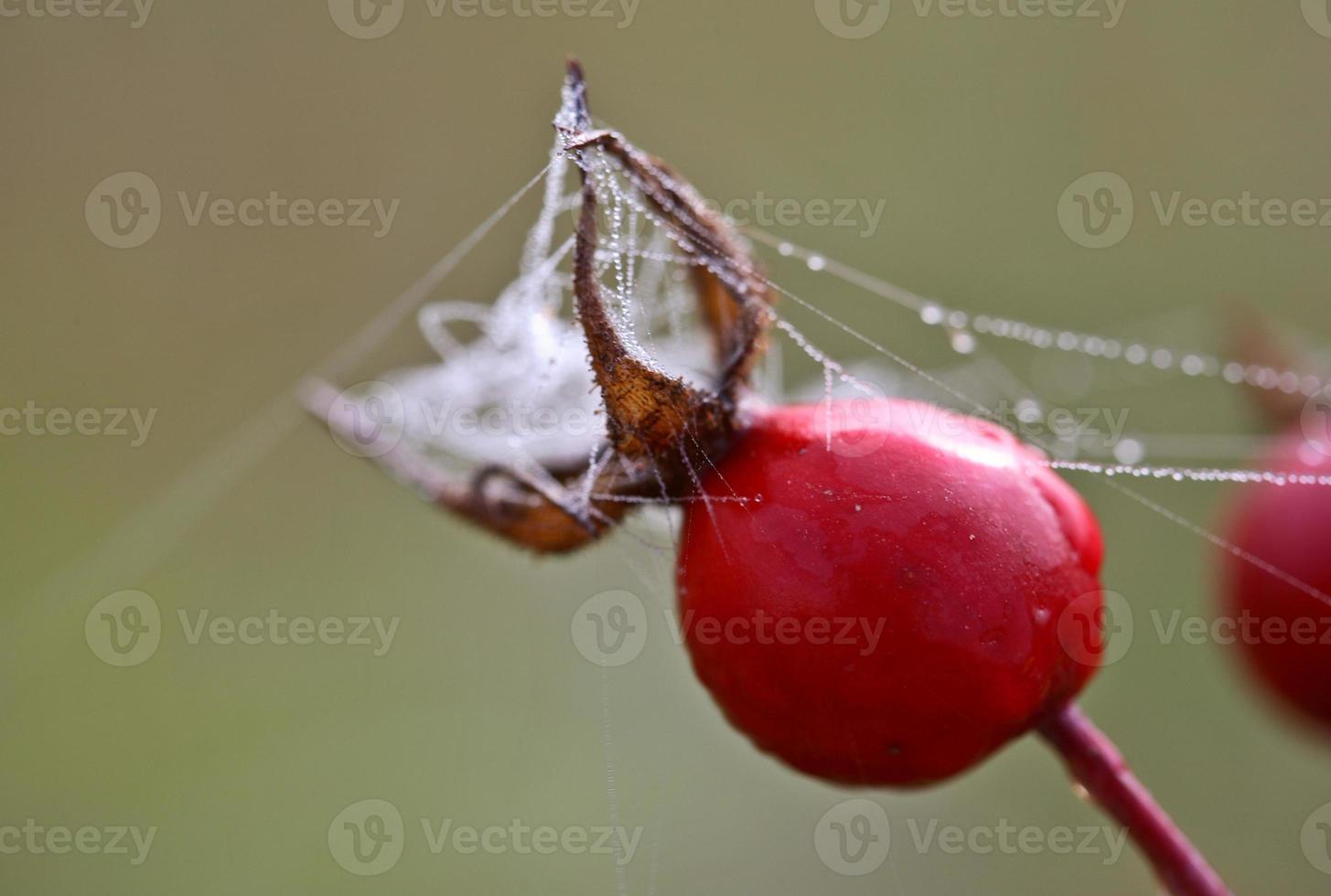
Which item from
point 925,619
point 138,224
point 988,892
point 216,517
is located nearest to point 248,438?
point 216,517
